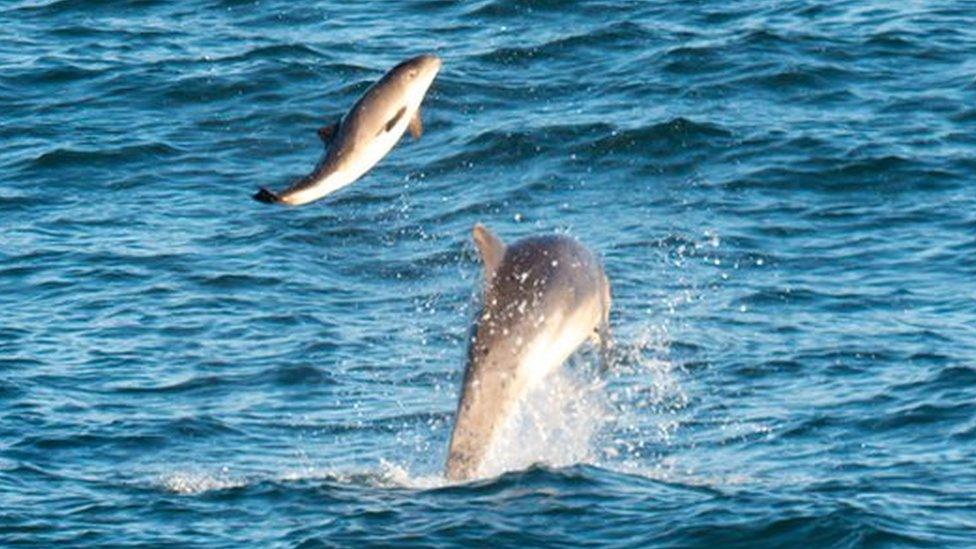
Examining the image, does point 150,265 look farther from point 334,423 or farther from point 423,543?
point 423,543

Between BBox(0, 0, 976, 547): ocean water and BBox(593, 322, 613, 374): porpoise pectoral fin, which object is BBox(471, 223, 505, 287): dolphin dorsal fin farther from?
BBox(0, 0, 976, 547): ocean water

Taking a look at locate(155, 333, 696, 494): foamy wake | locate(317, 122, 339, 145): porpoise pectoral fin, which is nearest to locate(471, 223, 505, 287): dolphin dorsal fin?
locate(317, 122, 339, 145): porpoise pectoral fin

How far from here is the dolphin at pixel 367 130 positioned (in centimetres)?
1369

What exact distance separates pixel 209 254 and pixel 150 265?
537 mm

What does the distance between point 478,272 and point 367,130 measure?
29.7 ft

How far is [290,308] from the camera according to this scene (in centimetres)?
2219

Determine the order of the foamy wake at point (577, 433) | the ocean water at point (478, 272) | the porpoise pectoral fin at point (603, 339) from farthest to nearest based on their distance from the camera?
the foamy wake at point (577, 433) → the ocean water at point (478, 272) → the porpoise pectoral fin at point (603, 339)

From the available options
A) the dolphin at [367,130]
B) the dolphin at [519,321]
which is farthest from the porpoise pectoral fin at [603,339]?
the dolphin at [367,130]

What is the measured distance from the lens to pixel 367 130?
14.0m

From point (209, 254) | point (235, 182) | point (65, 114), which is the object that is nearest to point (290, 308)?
point (209, 254)

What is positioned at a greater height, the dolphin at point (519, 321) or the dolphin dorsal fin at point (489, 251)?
the dolphin dorsal fin at point (489, 251)

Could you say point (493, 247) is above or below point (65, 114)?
above

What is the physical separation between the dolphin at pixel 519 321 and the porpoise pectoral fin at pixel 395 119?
2.58 feet

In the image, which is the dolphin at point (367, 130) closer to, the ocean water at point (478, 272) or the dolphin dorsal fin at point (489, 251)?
the dolphin dorsal fin at point (489, 251)
